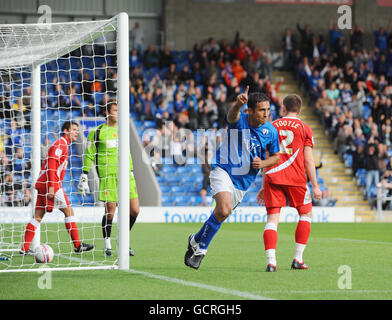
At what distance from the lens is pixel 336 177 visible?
24.9 m

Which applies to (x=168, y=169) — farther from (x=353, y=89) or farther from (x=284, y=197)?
(x=284, y=197)

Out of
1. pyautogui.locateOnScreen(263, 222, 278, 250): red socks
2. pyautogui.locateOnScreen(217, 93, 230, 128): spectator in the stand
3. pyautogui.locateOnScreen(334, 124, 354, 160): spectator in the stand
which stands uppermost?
pyautogui.locateOnScreen(217, 93, 230, 128): spectator in the stand

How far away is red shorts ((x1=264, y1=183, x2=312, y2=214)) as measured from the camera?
7930 millimetres

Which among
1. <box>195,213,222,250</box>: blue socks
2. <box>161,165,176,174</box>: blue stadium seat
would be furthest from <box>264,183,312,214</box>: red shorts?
<box>161,165,176,174</box>: blue stadium seat

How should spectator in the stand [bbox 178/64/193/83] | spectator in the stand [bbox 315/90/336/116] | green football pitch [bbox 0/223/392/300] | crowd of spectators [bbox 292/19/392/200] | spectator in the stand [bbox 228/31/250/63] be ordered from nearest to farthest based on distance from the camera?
1. green football pitch [bbox 0/223/392/300]
2. crowd of spectators [bbox 292/19/392/200]
3. spectator in the stand [bbox 178/64/193/83]
4. spectator in the stand [bbox 315/90/336/116]
5. spectator in the stand [bbox 228/31/250/63]

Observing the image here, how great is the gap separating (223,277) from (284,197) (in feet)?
4.15

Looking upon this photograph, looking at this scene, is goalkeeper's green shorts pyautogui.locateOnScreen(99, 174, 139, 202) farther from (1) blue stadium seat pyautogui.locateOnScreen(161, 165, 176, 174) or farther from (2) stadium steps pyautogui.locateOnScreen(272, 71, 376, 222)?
(2) stadium steps pyautogui.locateOnScreen(272, 71, 376, 222)

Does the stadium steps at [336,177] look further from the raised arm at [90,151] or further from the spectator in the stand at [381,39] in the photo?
the raised arm at [90,151]

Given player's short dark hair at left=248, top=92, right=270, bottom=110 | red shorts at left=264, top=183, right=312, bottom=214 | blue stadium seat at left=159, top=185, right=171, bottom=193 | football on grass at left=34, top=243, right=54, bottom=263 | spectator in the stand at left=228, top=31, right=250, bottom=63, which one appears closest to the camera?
player's short dark hair at left=248, top=92, right=270, bottom=110

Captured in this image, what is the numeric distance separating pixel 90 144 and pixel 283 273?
3785mm

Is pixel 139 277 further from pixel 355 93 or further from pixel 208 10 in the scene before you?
pixel 208 10

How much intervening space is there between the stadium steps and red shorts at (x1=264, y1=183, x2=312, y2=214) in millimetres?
14753

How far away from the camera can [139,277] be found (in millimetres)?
7258

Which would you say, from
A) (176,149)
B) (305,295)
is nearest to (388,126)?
(176,149)
